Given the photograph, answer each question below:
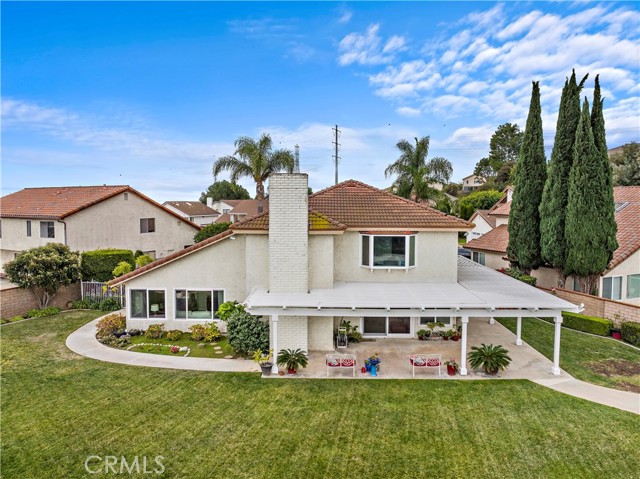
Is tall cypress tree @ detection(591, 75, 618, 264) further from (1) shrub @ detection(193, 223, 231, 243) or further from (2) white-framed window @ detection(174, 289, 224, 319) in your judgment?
(1) shrub @ detection(193, 223, 231, 243)

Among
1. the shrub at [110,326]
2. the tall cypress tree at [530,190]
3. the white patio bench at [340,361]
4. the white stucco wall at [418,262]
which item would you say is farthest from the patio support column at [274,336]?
the tall cypress tree at [530,190]

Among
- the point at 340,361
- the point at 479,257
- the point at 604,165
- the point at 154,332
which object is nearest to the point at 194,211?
the point at 479,257

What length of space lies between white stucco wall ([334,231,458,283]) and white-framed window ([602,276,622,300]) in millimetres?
11495

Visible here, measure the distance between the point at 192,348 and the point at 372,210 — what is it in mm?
10831

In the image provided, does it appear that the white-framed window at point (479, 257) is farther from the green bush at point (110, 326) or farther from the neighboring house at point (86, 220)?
the neighboring house at point (86, 220)

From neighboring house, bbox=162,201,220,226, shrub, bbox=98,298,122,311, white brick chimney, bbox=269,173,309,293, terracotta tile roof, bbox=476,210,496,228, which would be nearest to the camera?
white brick chimney, bbox=269,173,309,293

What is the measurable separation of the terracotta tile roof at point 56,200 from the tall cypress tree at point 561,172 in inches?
1276

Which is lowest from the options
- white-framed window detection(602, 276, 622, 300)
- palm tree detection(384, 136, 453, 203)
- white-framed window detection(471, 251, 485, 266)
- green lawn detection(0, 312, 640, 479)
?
green lawn detection(0, 312, 640, 479)

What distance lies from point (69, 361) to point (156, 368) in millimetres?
4046

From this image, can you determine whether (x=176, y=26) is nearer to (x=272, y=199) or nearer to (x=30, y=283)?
(x=272, y=199)

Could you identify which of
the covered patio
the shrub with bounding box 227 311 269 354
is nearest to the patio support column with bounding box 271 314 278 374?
the covered patio

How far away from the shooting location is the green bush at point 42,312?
75.3 ft

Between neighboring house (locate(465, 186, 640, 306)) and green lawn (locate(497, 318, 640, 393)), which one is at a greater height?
neighboring house (locate(465, 186, 640, 306))

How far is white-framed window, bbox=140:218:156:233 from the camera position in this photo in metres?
35.6
